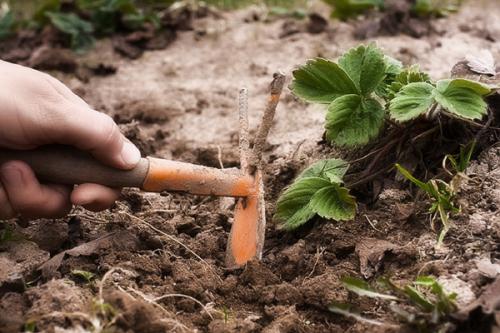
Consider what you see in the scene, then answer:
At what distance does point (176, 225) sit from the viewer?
2.28 metres

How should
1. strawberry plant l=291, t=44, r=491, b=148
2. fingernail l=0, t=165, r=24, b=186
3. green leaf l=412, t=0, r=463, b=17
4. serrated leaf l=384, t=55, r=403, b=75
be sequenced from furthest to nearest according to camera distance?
green leaf l=412, t=0, r=463, b=17 < serrated leaf l=384, t=55, r=403, b=75 < strawberry plant l=291, t=44, r=491, b=148 < fingernail l=0, t=165, r=24, b=186

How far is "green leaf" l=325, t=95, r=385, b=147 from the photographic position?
85.0 inches

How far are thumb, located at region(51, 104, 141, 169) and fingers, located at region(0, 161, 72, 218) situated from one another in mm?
126

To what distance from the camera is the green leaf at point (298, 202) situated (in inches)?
84.1

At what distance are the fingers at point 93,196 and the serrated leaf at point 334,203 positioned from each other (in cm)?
56

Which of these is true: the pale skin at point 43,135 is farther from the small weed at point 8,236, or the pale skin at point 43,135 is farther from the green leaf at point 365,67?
the green leaf at point 365,67

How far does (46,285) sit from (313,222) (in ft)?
2.59

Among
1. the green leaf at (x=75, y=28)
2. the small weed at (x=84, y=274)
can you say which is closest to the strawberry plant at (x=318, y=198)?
the small weed at (x=84, y=274)

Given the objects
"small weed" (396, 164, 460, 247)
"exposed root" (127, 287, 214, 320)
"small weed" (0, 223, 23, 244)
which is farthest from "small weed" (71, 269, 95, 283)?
"small weed" (396, 164, 460, 247)

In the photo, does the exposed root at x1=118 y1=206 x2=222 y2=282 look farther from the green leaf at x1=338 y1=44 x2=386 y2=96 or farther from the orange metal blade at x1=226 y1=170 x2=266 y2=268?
the green leaf at x1=338 y1=44 x2=386 y2=96

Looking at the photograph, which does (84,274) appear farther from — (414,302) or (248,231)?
(414,302)

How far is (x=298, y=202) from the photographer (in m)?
2.17

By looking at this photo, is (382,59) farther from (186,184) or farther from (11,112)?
(11,112)

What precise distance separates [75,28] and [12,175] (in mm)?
2122
